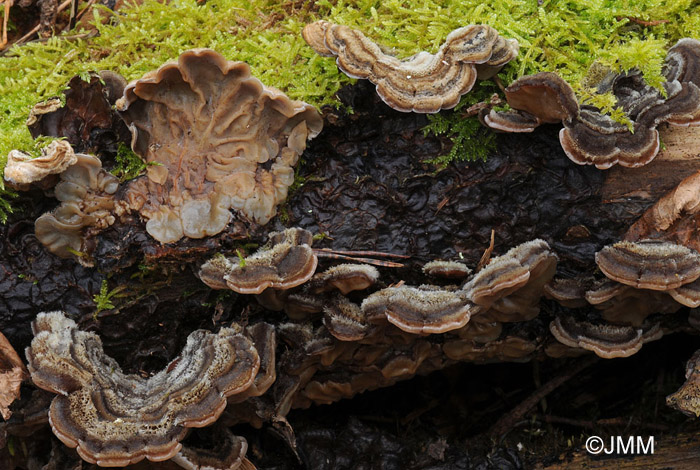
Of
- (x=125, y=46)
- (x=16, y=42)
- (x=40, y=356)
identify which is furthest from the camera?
(x=16, y=42)

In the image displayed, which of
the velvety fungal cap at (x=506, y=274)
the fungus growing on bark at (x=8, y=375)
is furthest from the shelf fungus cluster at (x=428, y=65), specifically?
the fungus growing on bark at (x=8, y=375)

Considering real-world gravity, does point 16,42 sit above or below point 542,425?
above

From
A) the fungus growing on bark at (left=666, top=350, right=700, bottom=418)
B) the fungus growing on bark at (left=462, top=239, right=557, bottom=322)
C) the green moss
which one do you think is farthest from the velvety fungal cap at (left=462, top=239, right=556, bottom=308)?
the fungus growing on bark at (left=666, top=350, right=700, bottom=418)

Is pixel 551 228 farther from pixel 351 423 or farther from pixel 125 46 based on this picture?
pixel 125 46

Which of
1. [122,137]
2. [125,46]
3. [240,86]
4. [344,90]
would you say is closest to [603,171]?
[344,90]

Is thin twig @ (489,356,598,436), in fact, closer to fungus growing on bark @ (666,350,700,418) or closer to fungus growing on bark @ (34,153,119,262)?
fungus growing on bark @ (666,350,700,418)

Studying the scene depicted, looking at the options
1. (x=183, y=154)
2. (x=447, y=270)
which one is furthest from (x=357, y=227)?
(x=183, y=154)

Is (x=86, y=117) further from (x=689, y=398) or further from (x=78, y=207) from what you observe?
(x=689, y=398)

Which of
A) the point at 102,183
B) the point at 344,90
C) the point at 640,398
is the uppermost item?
the point at 344,90
